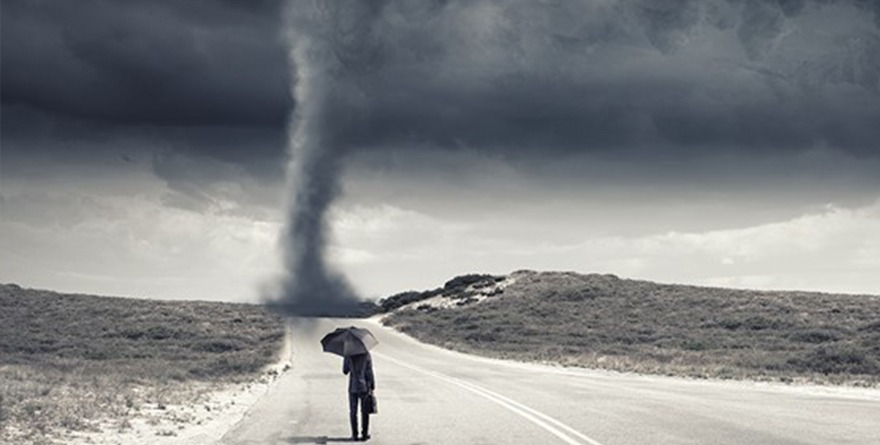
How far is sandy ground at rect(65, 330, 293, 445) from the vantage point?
1664 cm

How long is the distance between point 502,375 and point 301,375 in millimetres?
8009

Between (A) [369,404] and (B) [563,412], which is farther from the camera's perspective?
(B) [563,412]

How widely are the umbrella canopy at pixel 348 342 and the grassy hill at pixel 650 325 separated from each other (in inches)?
932

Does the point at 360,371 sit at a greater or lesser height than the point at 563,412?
greater

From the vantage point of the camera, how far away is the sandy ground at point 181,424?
1664 cm

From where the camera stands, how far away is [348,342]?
53.2 ft

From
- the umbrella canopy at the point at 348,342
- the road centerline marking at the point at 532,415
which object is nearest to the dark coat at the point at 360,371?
the umbrella canopy at the point at 348,342

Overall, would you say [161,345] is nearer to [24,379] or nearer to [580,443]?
[24,379]

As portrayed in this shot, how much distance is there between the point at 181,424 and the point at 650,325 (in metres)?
59.7

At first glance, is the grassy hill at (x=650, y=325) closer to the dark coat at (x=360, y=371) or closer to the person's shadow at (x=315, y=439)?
the dark coat at (x=360, y=371)

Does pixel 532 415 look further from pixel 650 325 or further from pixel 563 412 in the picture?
pixel 650 325

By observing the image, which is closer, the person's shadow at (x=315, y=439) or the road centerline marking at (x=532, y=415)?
the road centerline marking at (x=532, y=415)

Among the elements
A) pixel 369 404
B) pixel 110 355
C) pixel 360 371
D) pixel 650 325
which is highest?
pixel 650 325

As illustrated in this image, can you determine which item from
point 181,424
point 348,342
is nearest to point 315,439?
point 348,342
